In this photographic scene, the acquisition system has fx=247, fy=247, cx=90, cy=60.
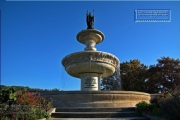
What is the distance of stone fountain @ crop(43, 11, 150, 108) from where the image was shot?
13828mm

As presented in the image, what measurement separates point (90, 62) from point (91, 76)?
1.63 meters

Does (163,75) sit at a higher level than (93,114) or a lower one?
higher

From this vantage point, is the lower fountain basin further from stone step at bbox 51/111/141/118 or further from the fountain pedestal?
stone step at bbox 51/111/141/118

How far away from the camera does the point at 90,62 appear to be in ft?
58.6

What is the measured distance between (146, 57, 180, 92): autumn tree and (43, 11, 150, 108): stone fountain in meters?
18.1

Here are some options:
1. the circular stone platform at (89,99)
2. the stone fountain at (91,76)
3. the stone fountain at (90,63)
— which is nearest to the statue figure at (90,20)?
the stone fountain at (91,76)

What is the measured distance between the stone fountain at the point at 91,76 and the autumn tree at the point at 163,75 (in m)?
18.1

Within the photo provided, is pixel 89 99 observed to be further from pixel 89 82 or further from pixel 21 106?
pixel 89 82

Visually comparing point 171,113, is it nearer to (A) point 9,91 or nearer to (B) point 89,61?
(A) point 9,91

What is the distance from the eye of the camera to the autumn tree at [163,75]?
36.0 metres

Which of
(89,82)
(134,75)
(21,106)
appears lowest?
(21,106)

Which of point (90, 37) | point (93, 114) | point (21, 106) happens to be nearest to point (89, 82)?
point (90, 37)

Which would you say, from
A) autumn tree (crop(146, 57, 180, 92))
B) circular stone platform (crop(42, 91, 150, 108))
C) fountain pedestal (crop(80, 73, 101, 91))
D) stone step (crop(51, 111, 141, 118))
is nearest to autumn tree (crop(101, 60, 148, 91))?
autumn tree (crop(146, 57, 180, 92))

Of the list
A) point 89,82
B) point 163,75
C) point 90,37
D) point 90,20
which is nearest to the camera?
point 89,82
